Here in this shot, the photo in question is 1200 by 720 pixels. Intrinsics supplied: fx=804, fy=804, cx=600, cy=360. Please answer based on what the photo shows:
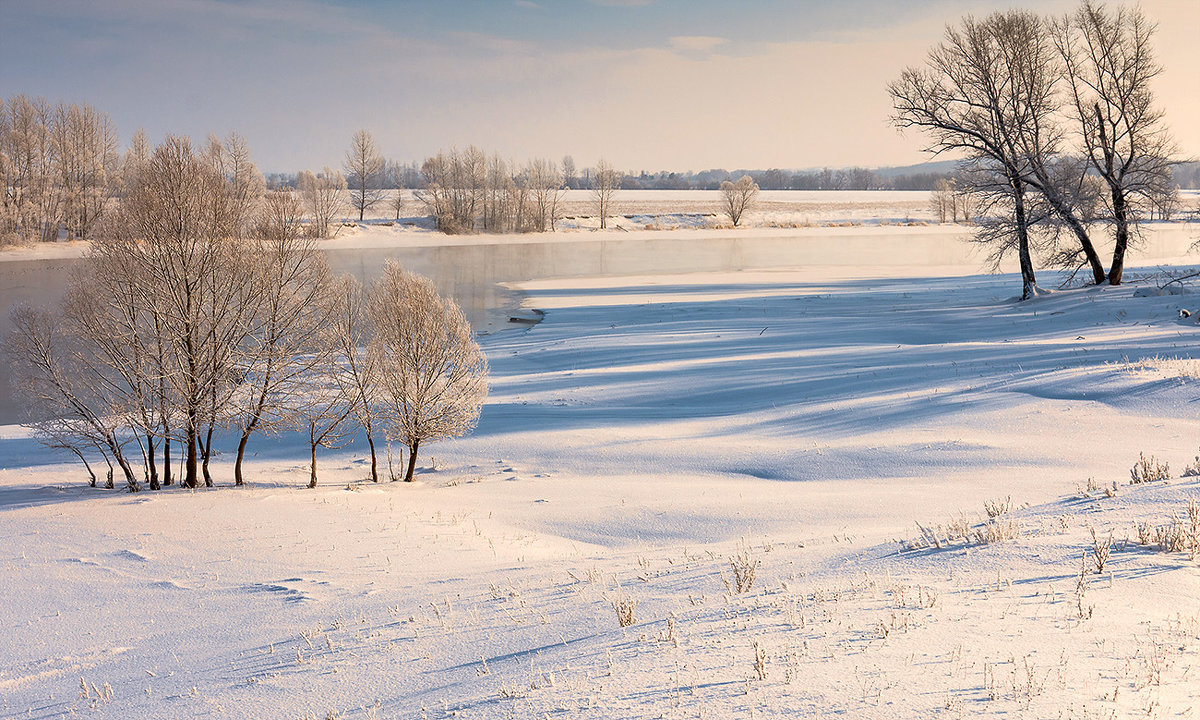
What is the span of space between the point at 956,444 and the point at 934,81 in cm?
1958

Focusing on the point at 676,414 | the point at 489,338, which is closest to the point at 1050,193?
the point at 676,414

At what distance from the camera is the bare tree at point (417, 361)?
47.8 feet

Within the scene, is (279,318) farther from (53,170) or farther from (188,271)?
(53,170)

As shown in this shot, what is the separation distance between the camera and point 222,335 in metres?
14.4

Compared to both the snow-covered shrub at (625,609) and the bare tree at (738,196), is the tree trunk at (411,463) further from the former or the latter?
the bare tree at (738,196)

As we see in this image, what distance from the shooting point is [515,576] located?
24.3 ft

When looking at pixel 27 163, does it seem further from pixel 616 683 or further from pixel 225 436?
pixel 616 683

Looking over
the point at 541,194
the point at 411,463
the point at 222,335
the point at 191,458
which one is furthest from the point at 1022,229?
the point at 541,194

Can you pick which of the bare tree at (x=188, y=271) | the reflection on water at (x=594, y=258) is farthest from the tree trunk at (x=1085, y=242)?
the bare tree at (x=188, y=271)

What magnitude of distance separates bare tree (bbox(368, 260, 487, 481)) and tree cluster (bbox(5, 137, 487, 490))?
3 cm

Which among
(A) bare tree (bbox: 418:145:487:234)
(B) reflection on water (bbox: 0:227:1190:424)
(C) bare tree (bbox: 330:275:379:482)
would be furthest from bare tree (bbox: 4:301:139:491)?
(A) bare tree (bbox: 418:145:487:234)

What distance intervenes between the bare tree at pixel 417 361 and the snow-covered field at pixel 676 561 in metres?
1.00

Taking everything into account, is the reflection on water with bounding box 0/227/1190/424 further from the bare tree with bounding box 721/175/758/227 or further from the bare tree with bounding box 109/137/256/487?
the bare tree with bounding box 109/137/256/487

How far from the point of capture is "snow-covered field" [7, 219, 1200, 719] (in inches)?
169
